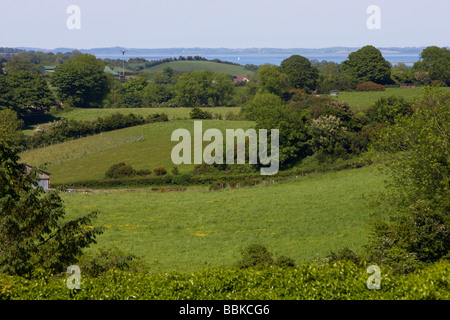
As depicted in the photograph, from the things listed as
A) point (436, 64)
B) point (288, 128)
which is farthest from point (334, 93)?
point (288, 128)

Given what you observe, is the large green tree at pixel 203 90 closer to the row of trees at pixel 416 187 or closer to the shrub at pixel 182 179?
the shrub at pixel 182 179

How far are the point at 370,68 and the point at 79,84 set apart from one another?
78.6 meters

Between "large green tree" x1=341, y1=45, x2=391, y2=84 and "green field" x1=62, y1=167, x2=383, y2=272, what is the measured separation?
7722 cm

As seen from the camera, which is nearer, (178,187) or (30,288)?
(30,288)

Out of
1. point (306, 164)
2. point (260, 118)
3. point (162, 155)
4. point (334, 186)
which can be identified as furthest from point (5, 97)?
point (334, 186)

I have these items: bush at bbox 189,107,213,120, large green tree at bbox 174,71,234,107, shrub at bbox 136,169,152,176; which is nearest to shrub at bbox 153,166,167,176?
shrub at bbox 136,169,152,176

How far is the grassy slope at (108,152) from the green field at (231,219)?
15.6 meters

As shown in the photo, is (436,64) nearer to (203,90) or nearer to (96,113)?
(203,90)

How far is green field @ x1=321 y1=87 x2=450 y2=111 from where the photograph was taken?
4370 inches

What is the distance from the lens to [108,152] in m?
84.0

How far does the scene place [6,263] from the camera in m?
18.4
